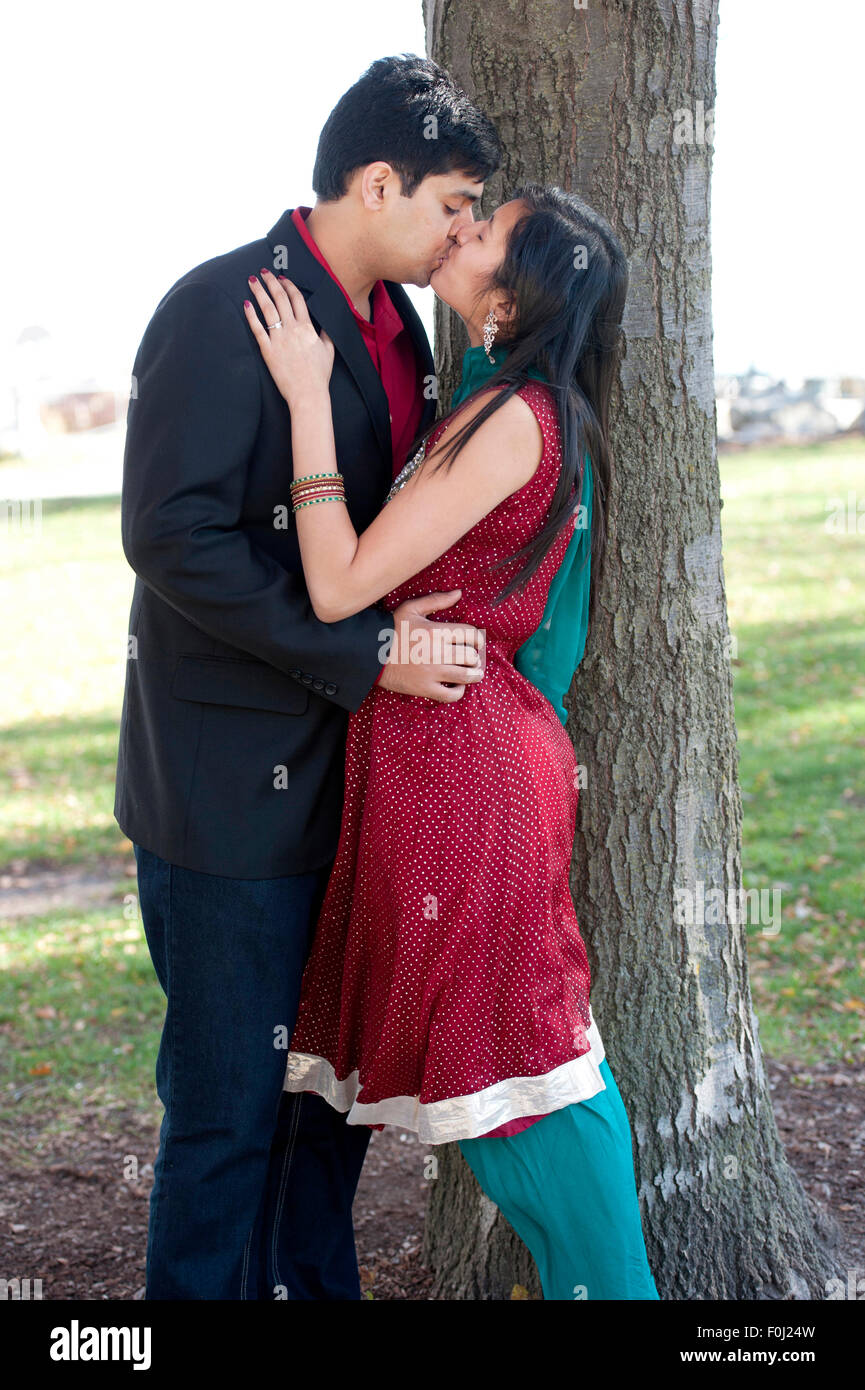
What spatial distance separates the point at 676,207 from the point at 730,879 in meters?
1.38

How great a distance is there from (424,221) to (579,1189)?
1701mm

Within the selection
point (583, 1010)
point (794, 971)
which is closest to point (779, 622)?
point (794, 971)

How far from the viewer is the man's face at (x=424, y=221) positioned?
2270mm

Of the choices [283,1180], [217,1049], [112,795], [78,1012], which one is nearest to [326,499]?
[217,1049]

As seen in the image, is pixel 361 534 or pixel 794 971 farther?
pixel 794 971

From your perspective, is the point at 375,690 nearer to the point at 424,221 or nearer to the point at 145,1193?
the point at 424,221

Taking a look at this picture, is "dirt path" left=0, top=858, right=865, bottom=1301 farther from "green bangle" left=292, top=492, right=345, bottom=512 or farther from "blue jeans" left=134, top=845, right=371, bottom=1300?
"green bangle" left=292, top=492, right=345, bottom=512

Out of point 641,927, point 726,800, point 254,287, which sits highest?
point 254,287

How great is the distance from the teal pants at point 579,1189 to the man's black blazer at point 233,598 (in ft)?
2.01

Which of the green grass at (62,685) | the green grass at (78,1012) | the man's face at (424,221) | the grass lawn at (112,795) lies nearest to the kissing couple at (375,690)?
the man's face at (424,221)

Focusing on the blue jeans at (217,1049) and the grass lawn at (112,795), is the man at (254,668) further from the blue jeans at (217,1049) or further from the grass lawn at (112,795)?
the grass lawn at (112,795)
